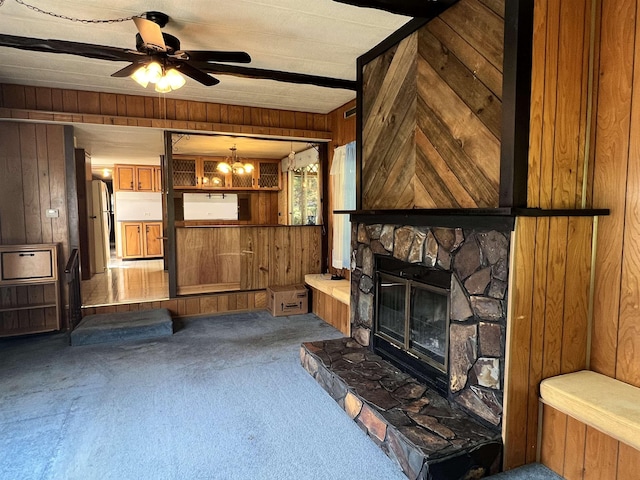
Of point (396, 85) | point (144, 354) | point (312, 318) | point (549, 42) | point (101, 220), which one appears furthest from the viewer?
point (101, 220)

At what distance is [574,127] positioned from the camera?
2098 mm

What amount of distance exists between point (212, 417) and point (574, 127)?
2.79 m

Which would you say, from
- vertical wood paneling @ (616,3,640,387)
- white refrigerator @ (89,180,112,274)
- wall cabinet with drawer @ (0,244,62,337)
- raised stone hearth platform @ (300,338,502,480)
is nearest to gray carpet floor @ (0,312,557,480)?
raised stone hearth platform @ (300,338,502,480)

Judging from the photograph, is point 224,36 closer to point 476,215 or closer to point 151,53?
point 151,53

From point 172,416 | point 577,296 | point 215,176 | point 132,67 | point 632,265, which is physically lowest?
point 172,416

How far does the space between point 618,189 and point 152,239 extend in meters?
8.91

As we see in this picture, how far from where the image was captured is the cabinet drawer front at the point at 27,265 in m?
3.94

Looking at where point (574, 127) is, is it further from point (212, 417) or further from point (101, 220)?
point (101, 220)

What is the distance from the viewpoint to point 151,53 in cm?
259

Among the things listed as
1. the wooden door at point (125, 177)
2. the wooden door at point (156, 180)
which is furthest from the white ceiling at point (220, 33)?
the wooden door at point (156, 180)

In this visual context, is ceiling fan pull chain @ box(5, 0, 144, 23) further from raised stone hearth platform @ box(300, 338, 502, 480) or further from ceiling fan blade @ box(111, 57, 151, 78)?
raised stone hearth platform @ box(300, 338, 502, 480)

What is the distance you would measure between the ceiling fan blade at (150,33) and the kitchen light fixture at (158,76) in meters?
0.14

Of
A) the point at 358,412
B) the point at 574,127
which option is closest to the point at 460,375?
the point at 358,412

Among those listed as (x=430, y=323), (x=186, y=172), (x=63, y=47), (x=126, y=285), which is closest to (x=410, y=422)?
(x=430, y=323)
